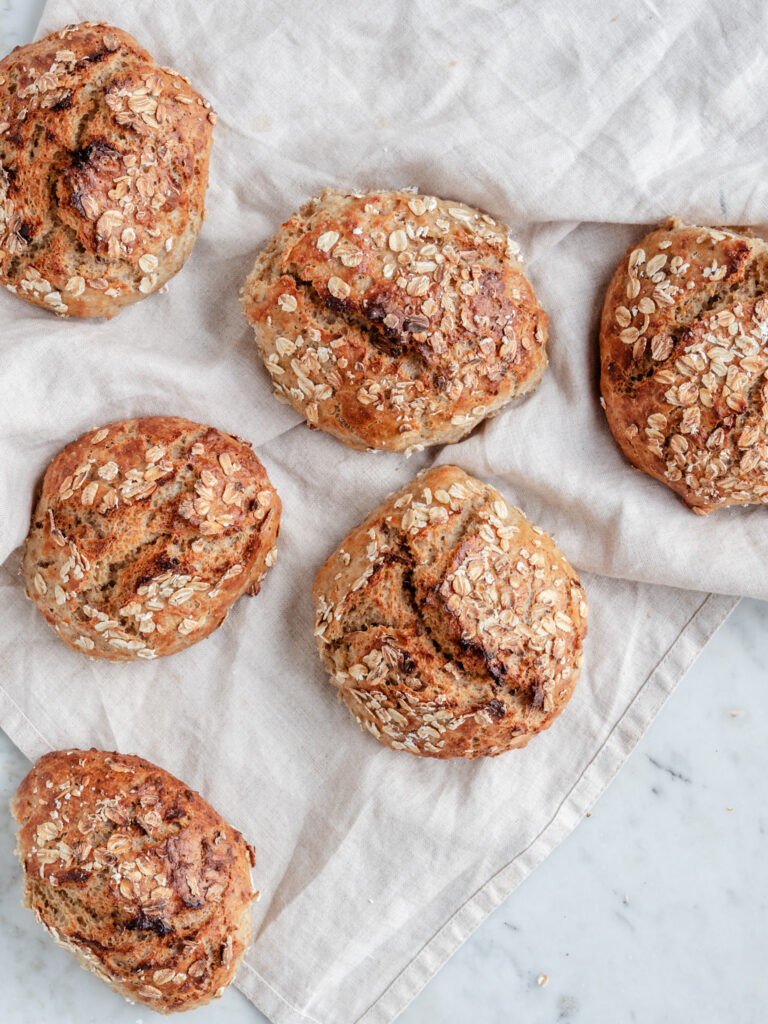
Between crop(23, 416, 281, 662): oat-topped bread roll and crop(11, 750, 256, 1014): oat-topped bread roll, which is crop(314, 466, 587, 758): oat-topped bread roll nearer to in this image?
crop(23, 416, 281, 662): oat-topped bread roll

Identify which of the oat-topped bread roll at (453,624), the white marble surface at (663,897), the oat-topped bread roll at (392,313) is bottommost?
the white marble surface at (663,897)

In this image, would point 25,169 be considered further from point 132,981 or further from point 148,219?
point 132,981

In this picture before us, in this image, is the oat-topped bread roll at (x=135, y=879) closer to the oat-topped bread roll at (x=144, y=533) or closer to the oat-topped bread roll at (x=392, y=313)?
the oat-topped bread roll at (x=144, y=533)

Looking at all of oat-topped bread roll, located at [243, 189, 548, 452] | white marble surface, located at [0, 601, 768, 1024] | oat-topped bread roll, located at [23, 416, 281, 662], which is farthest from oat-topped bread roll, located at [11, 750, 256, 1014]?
oat-topped bread roll, located at [243, 189, 548, 452]

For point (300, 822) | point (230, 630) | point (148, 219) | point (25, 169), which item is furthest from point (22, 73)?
point (300, 822)

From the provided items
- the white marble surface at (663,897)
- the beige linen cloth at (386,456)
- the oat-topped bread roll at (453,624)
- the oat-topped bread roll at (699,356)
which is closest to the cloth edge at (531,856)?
the beige linen cloth at (386,456)

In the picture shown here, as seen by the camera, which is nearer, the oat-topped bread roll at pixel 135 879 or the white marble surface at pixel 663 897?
the oat-topped bread roll at pixel 135 879
